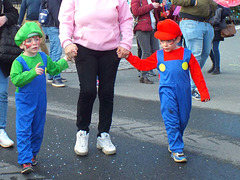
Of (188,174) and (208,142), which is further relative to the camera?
(208,142)

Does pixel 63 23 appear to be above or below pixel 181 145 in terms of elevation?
above

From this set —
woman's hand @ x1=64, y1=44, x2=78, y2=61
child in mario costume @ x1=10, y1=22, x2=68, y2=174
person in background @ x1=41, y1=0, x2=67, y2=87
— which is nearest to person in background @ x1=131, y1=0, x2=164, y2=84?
person in background @ x1=41, y1=0, x2=67, y2=87

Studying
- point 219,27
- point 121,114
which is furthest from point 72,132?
point 219,27

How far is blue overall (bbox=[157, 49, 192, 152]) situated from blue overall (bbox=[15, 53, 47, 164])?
1196mm

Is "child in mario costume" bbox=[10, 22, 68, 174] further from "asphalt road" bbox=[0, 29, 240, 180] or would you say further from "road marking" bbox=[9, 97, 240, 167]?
"road marking" bbox=[9, 97, 240, 167]

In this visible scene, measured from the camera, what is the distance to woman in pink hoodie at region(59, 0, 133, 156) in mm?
4277

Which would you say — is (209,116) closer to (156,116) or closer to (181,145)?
(156,116)

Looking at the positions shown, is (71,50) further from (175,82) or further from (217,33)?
(217,33)

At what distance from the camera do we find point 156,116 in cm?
621

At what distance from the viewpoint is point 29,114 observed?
13.2 ft

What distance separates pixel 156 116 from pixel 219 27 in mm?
Result: 3833

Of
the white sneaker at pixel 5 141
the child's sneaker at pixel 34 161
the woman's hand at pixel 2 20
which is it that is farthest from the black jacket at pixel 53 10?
the child's sneaker at pixel 34 161

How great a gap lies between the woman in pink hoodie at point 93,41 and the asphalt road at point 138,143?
394 mm

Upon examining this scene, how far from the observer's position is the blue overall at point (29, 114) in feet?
13.2
